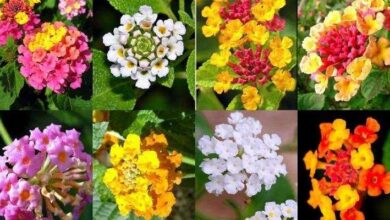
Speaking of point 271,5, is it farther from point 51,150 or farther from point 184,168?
point 51,150

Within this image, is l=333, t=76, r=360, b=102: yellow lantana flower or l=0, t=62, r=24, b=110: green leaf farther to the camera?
l=0, t=62, r=24, b=110: green leaf

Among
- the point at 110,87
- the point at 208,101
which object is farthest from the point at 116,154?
the point at 208,101

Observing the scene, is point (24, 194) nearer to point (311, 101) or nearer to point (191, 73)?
point (191, 73)

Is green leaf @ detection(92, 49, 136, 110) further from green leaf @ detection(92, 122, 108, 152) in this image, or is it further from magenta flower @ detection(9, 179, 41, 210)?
magenta flower @ detection(9, 179, 41, 210)

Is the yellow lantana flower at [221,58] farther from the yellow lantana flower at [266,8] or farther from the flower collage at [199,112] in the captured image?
the yellow lantana flower at [266,8]

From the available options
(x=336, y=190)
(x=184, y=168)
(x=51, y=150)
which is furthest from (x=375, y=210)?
(x=51, y=150)

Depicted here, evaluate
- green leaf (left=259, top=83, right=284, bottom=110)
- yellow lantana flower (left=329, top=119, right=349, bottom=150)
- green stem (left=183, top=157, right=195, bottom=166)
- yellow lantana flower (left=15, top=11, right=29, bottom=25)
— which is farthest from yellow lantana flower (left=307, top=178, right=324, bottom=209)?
yellow lantana flower (left=15, top=11, right=29, bottom=25)

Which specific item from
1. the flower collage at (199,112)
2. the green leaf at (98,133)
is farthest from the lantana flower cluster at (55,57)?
the green leaf at (98,133)
